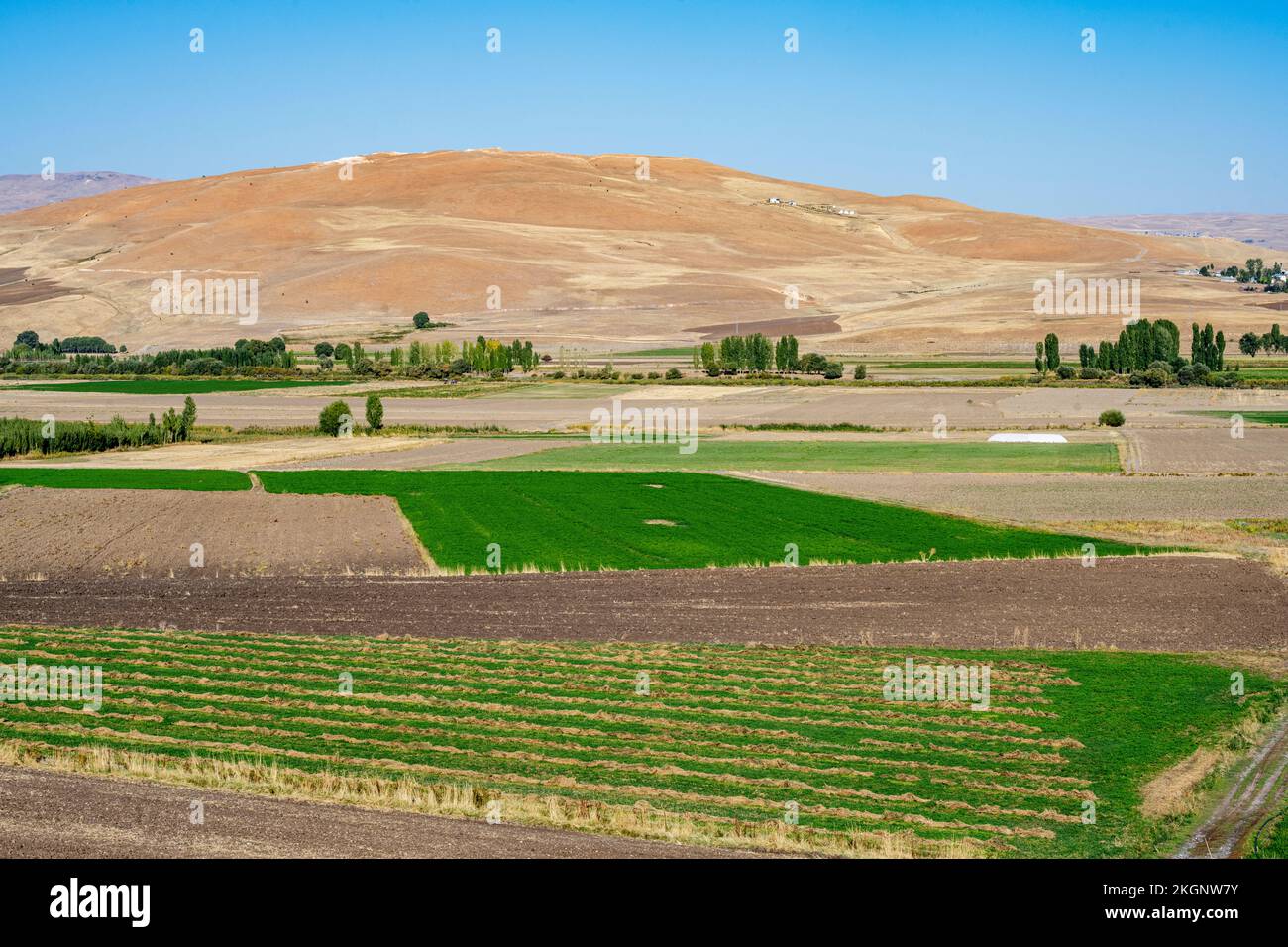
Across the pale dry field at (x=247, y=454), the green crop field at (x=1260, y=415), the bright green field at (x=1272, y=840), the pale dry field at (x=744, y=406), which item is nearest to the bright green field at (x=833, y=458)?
the pale dry field at (x=247, y=454)

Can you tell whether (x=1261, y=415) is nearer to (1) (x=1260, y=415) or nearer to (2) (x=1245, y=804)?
(1) (x=1260, y=415)

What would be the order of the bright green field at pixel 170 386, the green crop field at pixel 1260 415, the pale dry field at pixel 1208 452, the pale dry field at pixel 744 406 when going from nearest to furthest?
the pale dry field at pixel 1208 452
the green crop field at pixel 1260 415
the pale dry field at pixel 744 406
the bright green field at pixel 170 386

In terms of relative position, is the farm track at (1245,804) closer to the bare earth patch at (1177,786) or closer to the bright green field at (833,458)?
the bare earth patch at (1177,786)

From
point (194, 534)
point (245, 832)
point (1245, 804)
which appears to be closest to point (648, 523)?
point (194, 534)

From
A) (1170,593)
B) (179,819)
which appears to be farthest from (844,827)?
(1170,593)

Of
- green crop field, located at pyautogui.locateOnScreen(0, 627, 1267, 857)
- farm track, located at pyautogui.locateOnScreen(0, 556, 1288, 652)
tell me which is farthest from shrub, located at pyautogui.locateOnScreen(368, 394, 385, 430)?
green crop field, located at pyautogui.locateOnScreen(0, 627, 1267, 857)
